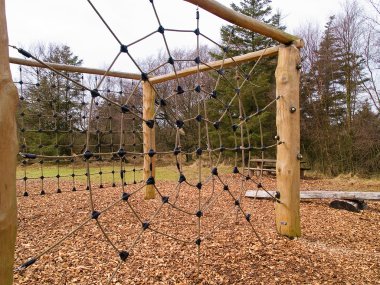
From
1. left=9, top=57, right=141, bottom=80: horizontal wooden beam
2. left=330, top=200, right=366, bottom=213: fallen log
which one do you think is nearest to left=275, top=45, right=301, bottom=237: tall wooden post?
left=330, top=200, right=366, bottom=213: fallen log

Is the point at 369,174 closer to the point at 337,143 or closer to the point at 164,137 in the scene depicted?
the point at 337,143

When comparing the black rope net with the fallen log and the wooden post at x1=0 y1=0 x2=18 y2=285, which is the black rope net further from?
the fallen log

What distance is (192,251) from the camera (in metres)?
2.31

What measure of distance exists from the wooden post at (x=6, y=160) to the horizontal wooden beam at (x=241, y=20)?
1436mm

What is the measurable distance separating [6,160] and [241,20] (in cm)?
215

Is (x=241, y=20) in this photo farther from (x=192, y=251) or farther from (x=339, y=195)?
(x=339, y=195)

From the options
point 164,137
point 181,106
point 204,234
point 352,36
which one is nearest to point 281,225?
point 204,234

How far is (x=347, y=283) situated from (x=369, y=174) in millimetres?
10441

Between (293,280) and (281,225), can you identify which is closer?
(293,280)

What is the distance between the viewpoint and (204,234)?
272 cm

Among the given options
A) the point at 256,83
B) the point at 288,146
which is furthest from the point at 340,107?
the point at 288,146

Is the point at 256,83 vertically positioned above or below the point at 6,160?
above

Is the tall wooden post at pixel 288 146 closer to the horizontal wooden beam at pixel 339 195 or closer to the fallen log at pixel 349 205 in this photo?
the horizontal wooden beam at pixel 339 195

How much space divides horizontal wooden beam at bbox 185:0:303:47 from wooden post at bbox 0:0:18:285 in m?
1.44
